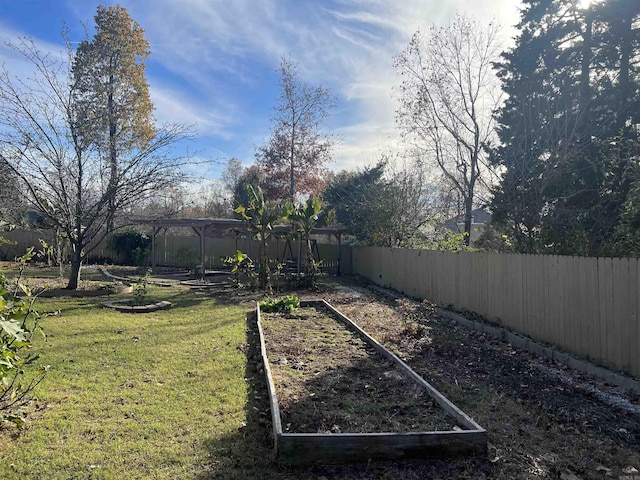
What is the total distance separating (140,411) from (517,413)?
344 cm

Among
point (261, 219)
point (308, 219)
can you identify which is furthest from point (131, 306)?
point (308, 219)

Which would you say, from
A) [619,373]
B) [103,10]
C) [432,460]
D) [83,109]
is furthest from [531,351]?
[103,10]

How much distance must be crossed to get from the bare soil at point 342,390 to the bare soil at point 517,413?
0.35m

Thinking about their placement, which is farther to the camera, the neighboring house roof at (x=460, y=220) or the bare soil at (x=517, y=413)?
the neighboring house roof at (x=460, y=220)

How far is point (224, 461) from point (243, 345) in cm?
364

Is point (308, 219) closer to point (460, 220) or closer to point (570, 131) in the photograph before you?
point (570, 131)

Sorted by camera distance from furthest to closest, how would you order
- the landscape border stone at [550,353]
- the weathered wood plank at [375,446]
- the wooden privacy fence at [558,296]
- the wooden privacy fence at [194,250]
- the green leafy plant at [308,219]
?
1. the wooden privacy fence at [194,250]
2. the green leafy plant at [308,219]
3. the wooden privacy fence at [558,296]
4. the landscape border stone at [550,353]
5. the weathered wood plank at [375,446]

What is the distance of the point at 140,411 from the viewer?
4059 mm

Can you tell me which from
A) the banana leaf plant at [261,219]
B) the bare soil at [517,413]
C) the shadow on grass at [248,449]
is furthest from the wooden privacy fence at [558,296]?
the banana leaf plant at [261,219]

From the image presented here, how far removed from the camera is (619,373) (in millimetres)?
5105

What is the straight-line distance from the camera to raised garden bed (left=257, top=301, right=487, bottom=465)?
3189 mm

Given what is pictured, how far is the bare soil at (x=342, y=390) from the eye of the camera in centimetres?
375

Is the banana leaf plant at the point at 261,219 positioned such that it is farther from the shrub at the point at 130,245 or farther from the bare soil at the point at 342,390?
the shrub at the point at 130,245

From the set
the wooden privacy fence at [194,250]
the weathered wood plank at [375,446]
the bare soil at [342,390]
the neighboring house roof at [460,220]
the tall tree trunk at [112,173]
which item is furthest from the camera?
the wooden privacy fence at [194,250]
